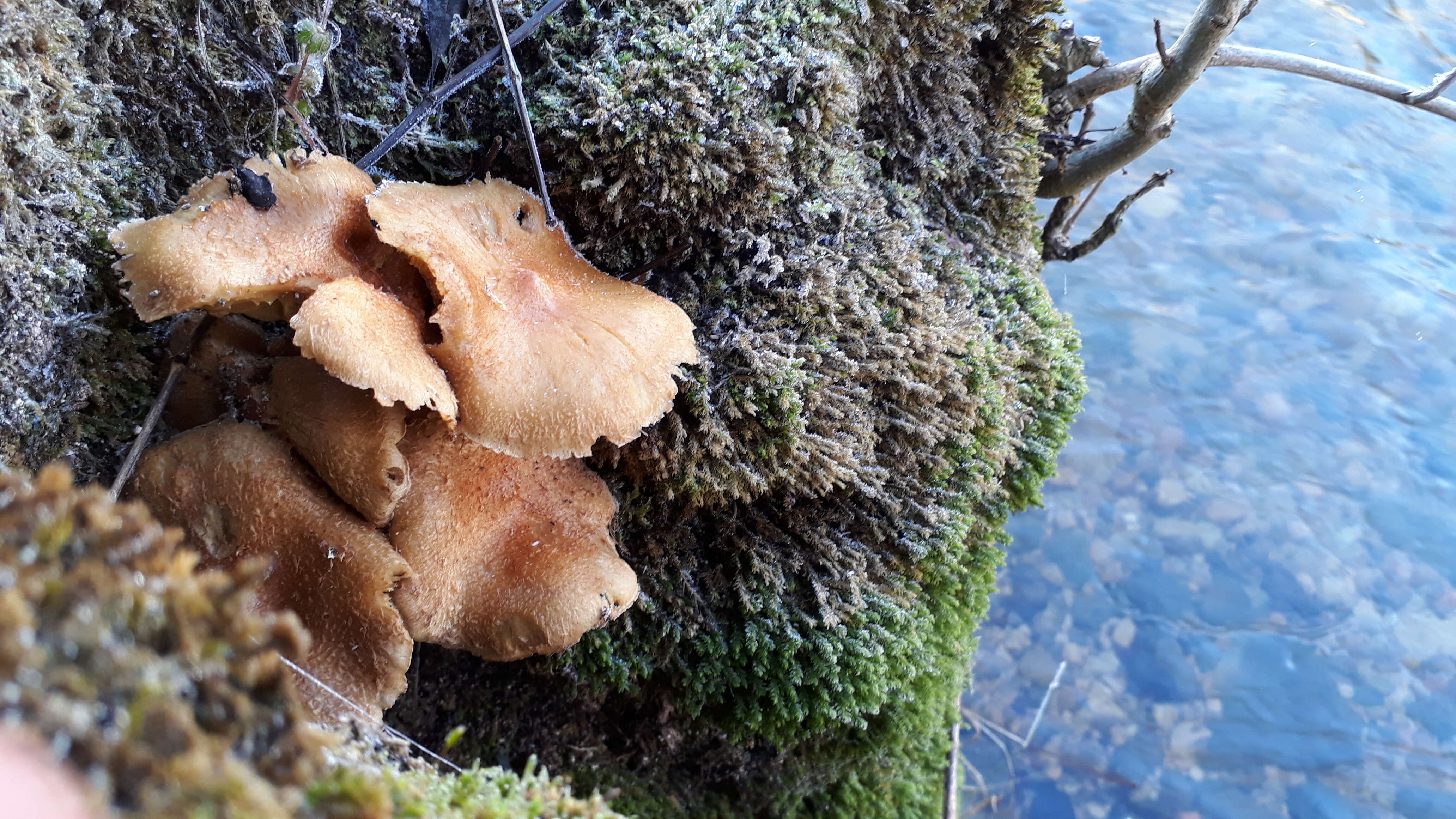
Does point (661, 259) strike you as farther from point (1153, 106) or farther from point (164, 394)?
point (1153, 106)

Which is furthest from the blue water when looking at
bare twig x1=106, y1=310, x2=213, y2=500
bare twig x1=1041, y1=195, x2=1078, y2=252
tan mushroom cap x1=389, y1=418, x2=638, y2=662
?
bare twig x1=106, y1=310, x2=213, y2=500

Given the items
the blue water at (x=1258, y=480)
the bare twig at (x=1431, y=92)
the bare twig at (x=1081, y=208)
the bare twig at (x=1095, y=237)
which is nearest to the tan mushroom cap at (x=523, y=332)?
the bare twig at (x=1095, y=237)

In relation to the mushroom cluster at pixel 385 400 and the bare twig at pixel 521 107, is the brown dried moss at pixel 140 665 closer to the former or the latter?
the mushroom cluster at pixel 385 400

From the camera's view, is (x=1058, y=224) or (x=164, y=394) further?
(x=1058, y=224)

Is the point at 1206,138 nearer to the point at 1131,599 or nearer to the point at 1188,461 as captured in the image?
the point at 1188,461

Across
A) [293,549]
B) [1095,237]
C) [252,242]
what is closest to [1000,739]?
[1095,237]

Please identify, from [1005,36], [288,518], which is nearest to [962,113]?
[1005,36]
